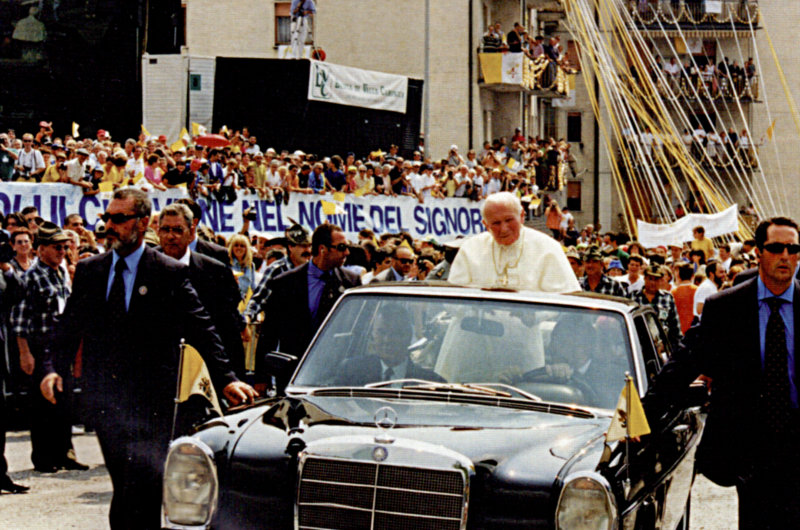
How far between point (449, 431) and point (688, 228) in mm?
22851

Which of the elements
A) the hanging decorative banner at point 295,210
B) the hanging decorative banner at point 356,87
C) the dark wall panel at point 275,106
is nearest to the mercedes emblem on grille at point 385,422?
the hanging decorative banner at point 295,210

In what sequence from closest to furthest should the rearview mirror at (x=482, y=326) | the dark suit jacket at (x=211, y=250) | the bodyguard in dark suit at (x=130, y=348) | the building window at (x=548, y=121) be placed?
the rearview mirror at (x=482, y=326)
the bodyguard in dark suit at (x=130, y=348)
the dark suit jacket at (x=211, y=250)
the building window at (x=548, y=121)

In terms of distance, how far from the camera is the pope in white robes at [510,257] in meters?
7.77

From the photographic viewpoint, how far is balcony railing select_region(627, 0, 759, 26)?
189 feet

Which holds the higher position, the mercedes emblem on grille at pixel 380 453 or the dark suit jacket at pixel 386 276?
the dark suit jacket at pixel 386 276

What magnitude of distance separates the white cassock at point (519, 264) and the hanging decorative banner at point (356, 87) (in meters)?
24.7

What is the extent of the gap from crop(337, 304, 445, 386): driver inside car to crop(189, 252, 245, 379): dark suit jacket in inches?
59.6

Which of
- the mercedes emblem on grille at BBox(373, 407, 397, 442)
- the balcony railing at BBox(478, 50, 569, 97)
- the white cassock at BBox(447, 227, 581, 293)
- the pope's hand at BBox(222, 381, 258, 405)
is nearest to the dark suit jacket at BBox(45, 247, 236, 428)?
the pope's hand at BBox(222, 381, 258, 405)

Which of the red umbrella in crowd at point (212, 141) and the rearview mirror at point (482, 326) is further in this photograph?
the red umbrella in crowd at point (212, 141)

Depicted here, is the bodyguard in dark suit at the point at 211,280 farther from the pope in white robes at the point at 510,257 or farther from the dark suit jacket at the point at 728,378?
the dark suit jacket at the point at 728,378

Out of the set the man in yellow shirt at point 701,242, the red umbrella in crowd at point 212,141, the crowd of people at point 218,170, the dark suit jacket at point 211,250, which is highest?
the red umbrella in crowd at point 212,141

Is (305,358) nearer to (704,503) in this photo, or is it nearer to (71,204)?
(704,503)

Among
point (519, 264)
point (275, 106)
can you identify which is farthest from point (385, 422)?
point (275, 106)

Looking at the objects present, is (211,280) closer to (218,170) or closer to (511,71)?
(218,170)
